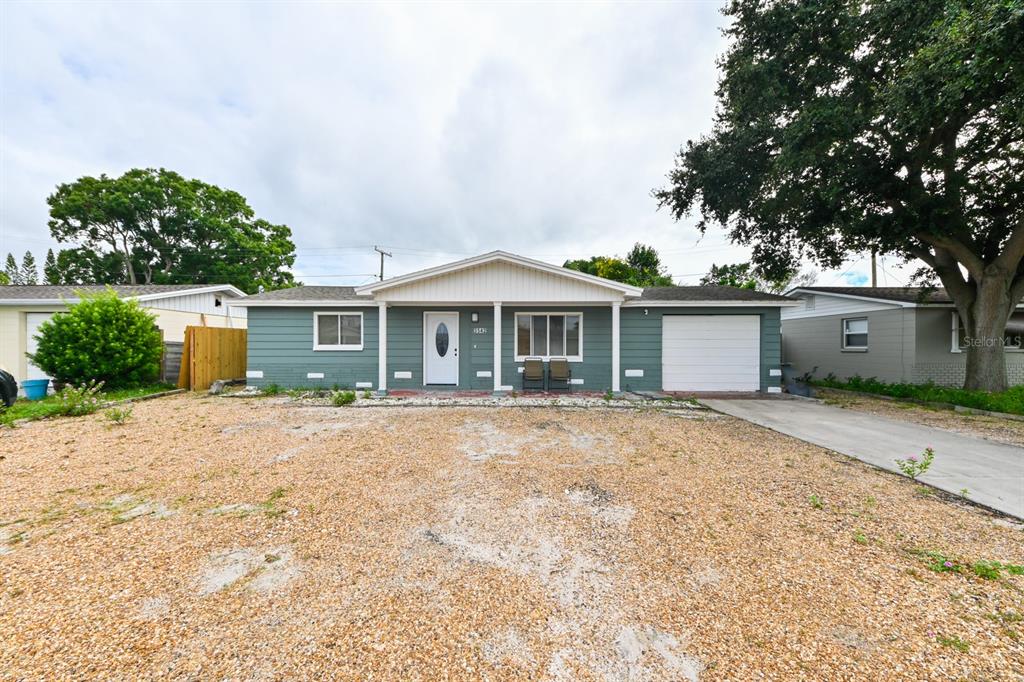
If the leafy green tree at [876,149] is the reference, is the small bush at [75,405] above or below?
below

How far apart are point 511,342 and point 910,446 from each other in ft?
25.0

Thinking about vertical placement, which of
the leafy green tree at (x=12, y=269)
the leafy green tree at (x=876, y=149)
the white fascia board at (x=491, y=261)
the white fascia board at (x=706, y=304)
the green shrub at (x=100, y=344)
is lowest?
the green shrub at (x=100, y=344)

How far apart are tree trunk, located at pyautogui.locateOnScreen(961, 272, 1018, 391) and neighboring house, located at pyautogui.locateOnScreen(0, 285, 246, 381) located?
59.7 ft

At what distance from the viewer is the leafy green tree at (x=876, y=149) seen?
7.43 m

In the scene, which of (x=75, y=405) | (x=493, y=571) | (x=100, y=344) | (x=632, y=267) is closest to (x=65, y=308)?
(x=100, y=344)

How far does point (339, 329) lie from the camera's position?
10258 millimetres

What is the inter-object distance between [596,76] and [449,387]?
32.1 ft

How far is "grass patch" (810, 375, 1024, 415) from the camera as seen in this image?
7.53 meters

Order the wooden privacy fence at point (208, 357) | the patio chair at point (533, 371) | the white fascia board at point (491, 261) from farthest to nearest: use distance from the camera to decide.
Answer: the wooden privacy fence at point (208, 357) < the patio chair at point (533, 371) < the white fascia board at point (491, 261)

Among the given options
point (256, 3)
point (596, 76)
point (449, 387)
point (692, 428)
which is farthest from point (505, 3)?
point (692, 428)

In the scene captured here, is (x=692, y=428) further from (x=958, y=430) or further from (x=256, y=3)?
(x=256, y=3)

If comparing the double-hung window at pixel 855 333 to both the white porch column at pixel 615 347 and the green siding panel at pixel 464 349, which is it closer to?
the green siding panel at pixel 464 349

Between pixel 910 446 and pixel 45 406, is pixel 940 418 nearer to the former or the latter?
pixel 910 446

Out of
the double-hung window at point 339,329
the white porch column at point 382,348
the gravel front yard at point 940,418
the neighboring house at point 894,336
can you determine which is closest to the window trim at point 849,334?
the neighboring house at point 894,336
